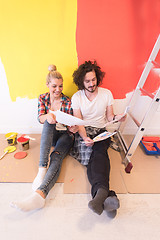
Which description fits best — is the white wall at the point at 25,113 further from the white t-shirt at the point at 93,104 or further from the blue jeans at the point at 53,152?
the blue jeans at the point at 53,152

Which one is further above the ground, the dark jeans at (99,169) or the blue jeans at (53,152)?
the dark jeans at (99,169)

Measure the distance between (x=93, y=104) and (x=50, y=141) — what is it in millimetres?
499

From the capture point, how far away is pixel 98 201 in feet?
2.67

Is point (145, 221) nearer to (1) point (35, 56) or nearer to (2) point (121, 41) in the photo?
(2) point (121, 41)

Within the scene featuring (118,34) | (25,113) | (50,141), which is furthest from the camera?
(25,113)

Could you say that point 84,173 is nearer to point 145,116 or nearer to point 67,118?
point 67,118

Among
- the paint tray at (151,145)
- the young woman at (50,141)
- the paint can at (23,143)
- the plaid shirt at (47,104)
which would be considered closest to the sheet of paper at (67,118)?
the young woman at (50,141)

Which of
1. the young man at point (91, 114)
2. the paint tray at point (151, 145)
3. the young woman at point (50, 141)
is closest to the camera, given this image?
the young woman at point (50, 141)

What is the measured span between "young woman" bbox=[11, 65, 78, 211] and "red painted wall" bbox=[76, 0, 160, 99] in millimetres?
429

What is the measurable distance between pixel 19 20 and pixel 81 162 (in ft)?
4.55

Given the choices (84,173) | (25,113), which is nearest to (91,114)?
(84,173)

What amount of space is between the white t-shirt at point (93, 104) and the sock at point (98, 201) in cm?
61

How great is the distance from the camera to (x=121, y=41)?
1.36 m

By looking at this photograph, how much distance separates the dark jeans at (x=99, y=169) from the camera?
0.92 m
